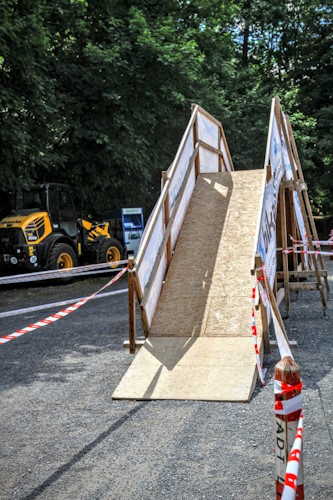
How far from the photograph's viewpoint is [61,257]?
16594 millimetres

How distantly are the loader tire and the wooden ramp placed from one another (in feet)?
21.7

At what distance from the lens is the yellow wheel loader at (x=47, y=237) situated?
52.2 ft

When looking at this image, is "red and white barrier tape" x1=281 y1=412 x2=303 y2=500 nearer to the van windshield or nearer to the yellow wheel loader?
the yellow wheel loader

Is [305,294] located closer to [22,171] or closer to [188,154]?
[188,154]

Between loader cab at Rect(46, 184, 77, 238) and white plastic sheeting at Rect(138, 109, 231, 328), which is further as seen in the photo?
loader cab at Rect(46, 184, 77, 238)

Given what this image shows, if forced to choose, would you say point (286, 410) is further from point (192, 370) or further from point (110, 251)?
point (110, 251)

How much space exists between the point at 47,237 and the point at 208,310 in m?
9.75

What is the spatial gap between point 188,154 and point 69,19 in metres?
8.66

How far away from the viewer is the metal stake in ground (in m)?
2.71

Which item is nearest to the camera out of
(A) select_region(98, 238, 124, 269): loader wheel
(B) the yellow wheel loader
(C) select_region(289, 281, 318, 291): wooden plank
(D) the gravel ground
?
(D) the gravel ground

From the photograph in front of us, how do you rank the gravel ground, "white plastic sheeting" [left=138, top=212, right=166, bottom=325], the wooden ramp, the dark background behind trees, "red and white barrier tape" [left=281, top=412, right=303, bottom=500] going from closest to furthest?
"red and white barrier tape" [left=281, top=412, right=303, bottom=500] < the gravel ground < the wooden ramp < "white plastic sheeting" [left=138, top=212, right=166, bottom=325] < the dark background behind trees

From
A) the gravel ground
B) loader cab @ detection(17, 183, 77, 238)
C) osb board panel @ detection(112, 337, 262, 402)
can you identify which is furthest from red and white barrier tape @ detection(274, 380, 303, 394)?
loader cab @ detection(17, 183, 77, 238)

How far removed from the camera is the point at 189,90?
1859 cm

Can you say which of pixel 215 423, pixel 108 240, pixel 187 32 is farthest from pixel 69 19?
pixel 215 423
